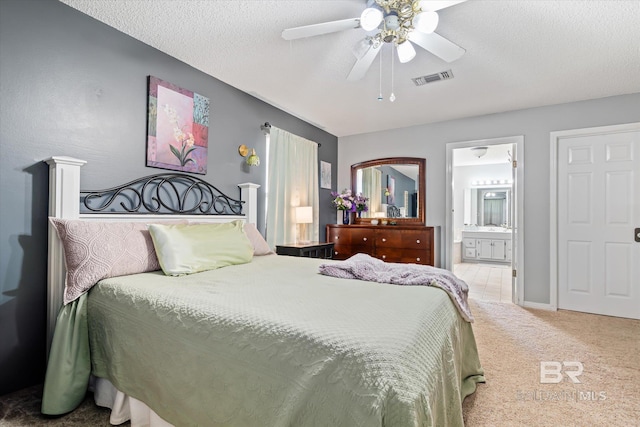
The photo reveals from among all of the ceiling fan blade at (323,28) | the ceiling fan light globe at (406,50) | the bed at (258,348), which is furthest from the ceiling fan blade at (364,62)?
the bed at (258,348)

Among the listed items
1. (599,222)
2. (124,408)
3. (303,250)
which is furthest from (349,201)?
(124,408)

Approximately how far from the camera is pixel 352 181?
5.12 m

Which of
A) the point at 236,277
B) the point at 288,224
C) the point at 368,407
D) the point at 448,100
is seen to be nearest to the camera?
the point at 368,407

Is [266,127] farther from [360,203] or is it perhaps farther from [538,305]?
[538,305]

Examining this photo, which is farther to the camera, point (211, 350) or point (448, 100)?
point (448, 100)

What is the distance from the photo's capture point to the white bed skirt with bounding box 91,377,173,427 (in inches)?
56.2

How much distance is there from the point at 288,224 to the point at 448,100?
2410 mm

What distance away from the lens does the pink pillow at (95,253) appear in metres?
1.67

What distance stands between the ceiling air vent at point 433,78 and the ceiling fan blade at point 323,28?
4.60 ft

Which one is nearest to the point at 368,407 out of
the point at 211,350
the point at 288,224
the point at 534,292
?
the point at 211,350

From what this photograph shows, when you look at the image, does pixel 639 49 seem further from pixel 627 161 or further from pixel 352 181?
pixel 352 181

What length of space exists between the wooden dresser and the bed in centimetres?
224

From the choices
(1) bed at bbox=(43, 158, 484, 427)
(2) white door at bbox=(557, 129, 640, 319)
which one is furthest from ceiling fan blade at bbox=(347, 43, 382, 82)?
(2) white door at bbox=(557, 129, 640, 319)

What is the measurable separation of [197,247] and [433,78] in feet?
8.62
